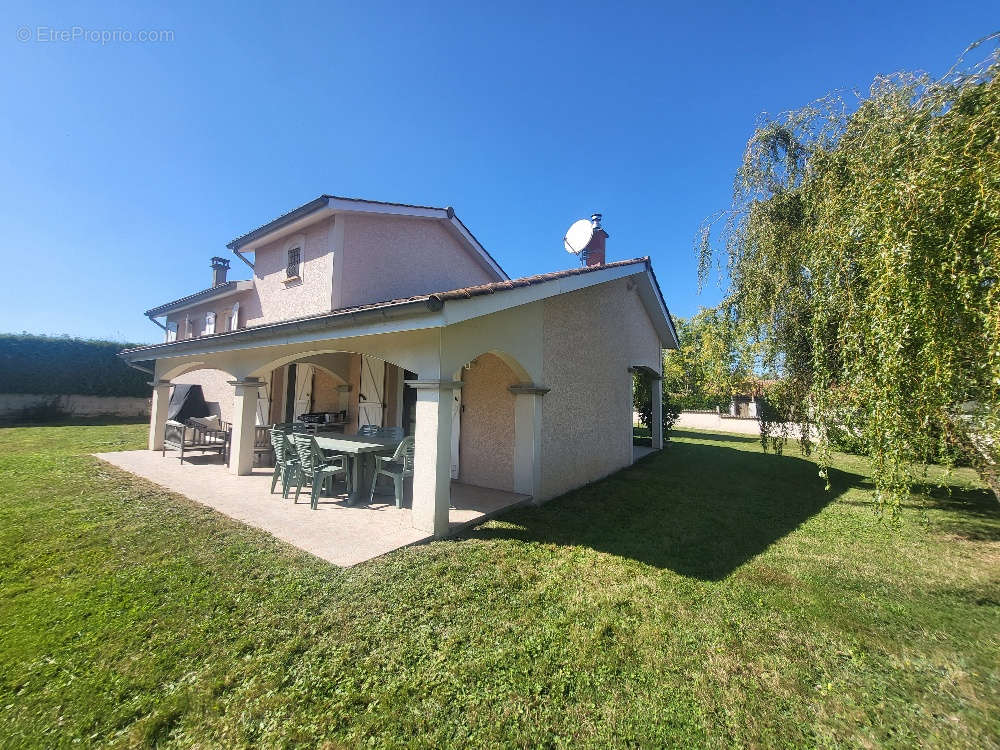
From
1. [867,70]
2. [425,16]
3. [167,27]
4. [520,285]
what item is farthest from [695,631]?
[167,27]

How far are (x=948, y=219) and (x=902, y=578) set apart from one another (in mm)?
4465

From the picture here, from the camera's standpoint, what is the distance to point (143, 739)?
2348 mm

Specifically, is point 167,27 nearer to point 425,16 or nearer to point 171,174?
point 171,174

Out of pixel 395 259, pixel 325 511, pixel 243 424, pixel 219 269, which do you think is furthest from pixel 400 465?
pixel 219 269

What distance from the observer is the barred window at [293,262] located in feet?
35.1

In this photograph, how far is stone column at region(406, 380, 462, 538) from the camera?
5.33 meters

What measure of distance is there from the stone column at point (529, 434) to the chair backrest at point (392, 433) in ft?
8.30

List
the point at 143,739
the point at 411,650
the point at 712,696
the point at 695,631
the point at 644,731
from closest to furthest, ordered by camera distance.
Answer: the point at 143,739 < the point at 644,731 < the point at 712,696 < the point at 411,650 < the point at 695,631

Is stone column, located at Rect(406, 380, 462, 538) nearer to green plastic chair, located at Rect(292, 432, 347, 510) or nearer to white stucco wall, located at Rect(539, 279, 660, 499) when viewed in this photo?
green plastic chair, located at Rect(292, 432, 347, 510)

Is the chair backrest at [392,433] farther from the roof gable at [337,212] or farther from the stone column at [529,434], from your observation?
the roof gable at [337,212]

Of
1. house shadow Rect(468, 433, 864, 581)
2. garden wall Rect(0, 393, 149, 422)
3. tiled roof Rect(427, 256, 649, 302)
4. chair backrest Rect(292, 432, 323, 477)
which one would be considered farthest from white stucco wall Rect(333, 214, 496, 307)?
garden wall Rect(0, 393, 149, 422)

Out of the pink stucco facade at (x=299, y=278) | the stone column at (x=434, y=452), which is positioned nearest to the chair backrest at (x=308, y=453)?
the stone column at (x=434, y=452)

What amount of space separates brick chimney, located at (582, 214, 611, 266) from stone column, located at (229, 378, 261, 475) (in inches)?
370

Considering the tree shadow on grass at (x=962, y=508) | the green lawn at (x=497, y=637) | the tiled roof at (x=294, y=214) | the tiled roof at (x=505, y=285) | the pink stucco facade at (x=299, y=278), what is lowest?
the tree shadow on grass at (x=962, y=508)
